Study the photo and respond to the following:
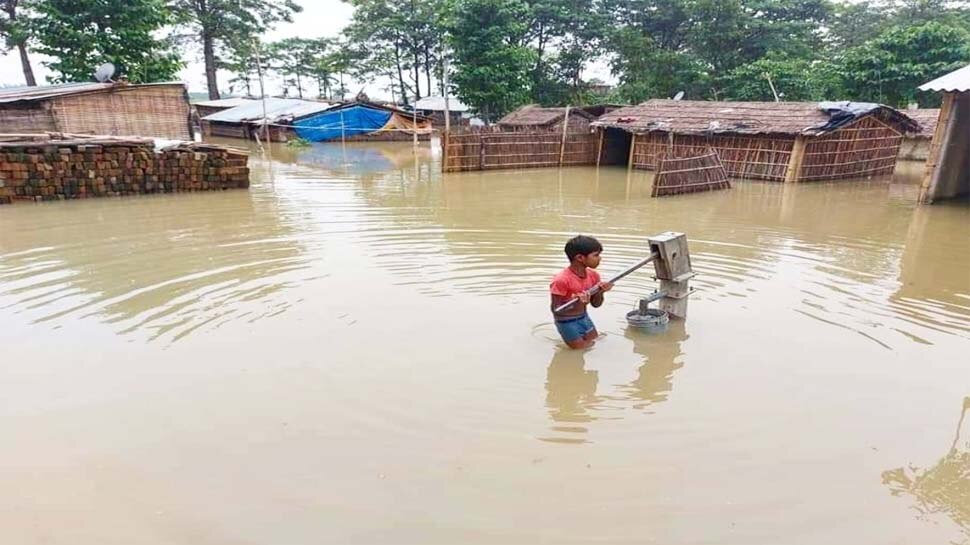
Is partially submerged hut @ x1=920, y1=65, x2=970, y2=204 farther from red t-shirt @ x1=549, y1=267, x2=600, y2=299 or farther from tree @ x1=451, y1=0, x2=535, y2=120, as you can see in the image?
tree @ x1=451, y1=0, x2=535, y2=120

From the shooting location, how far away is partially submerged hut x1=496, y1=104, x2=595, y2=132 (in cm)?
2053

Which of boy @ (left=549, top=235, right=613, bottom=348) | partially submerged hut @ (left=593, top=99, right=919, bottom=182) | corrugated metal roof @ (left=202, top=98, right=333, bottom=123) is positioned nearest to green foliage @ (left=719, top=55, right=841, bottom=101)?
partially submerged hut @ (left=593, top=99, right=919, bottom=182)

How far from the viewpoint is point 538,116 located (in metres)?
21.5

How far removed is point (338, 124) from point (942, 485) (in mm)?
25913

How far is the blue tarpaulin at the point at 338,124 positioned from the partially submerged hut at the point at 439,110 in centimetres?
258

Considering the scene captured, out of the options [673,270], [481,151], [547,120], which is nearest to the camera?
[673,270]

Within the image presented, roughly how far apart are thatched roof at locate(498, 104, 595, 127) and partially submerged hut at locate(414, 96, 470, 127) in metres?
6.88

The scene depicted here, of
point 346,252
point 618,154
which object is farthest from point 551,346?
point 618,154

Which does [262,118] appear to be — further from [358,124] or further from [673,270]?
[673,270]

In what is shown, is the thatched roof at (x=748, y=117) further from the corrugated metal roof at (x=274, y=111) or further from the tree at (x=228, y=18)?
the tree at (x=228, y=18)

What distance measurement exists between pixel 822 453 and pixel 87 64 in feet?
73.9

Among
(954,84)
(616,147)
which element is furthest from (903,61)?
(954,84)

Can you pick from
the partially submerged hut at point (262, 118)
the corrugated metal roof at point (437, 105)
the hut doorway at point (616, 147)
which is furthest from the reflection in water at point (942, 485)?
the corrugated metal roof at point (437, 105)

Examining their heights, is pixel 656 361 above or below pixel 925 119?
below
